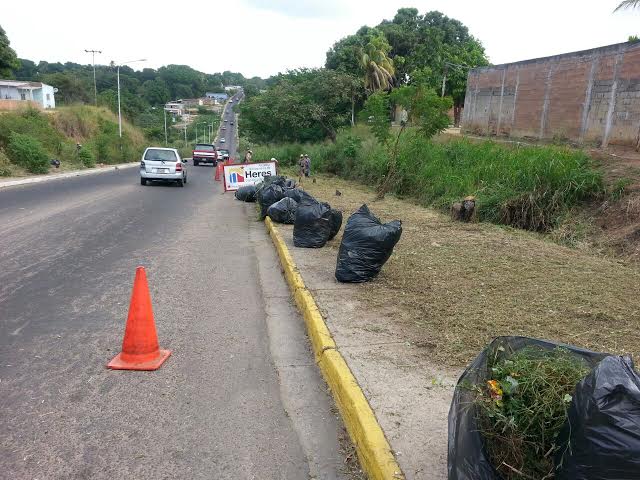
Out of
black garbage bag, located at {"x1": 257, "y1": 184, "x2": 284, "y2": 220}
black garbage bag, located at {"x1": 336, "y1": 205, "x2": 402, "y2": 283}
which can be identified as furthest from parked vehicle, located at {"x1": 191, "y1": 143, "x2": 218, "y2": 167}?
black garbage bag, located at {"x1": 336, "y1": 205, "x2": 402, "y2": 283}

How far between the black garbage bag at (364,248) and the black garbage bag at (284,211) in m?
4.48

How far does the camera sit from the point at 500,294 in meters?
5.72

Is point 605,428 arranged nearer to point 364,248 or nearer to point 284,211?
point 364,248

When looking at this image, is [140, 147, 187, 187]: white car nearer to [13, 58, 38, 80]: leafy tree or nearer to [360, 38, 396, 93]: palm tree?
[360, 38, 396, 93]: palm tree

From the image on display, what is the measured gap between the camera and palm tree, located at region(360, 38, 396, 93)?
42594 mm

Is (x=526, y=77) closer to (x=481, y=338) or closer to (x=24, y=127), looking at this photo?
(x=481, y=338)

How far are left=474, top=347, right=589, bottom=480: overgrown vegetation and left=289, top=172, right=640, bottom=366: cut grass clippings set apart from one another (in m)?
1.84

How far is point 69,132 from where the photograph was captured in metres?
50.3

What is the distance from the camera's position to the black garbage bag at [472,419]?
2.21m

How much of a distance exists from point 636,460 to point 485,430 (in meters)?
0.60

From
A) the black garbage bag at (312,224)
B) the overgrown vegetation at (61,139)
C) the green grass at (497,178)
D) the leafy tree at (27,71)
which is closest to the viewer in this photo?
the black garbage bag at (312,224)

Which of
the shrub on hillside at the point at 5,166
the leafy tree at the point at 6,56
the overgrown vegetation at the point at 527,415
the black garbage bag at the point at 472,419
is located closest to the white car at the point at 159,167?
the shrub on hillside at the point at 5,166

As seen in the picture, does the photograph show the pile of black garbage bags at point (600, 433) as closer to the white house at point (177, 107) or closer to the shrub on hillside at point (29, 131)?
the shrub on hillside at point (29, 131)

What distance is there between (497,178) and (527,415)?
11.1 metres
